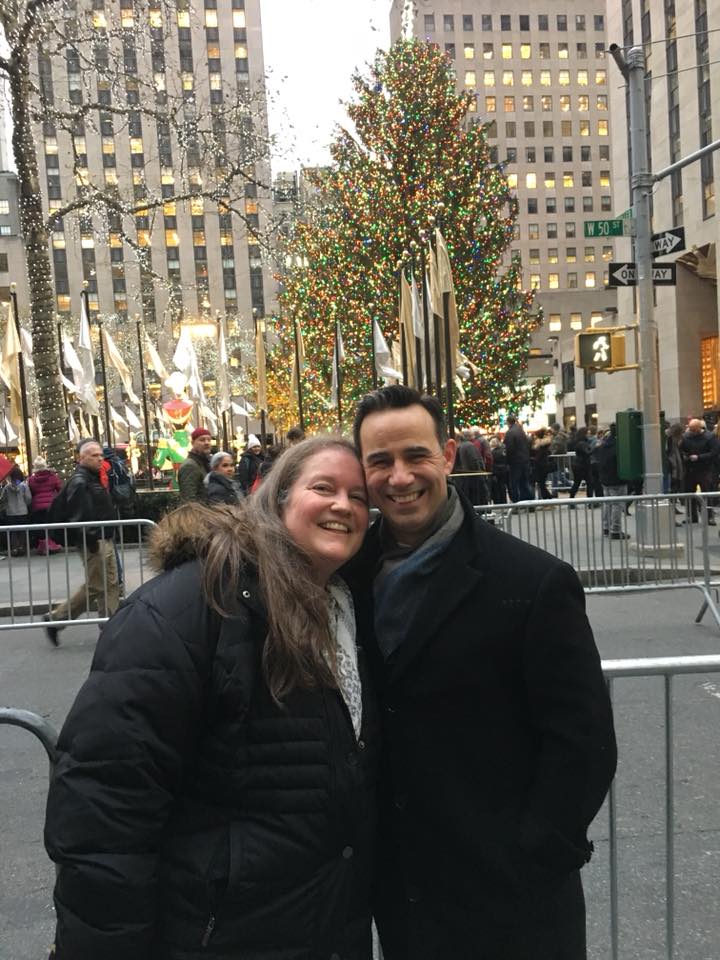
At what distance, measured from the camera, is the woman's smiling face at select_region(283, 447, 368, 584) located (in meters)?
1.83

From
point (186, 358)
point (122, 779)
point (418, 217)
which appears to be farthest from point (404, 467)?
point (418, 217)

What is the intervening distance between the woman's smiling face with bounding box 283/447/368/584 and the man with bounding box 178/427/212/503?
8.18 meters

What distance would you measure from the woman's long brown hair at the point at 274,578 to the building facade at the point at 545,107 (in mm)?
99243

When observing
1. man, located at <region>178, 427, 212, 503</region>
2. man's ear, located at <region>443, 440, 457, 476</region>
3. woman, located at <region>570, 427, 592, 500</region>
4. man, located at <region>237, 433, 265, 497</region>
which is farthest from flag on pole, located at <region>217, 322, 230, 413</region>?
man's ear, located at <region>443, 440, 457, 476</region>

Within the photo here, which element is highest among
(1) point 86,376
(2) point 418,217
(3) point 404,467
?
(2) point 418,217

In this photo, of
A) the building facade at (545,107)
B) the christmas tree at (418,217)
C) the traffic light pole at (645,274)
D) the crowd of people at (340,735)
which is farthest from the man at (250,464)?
the building facade at (545,107)

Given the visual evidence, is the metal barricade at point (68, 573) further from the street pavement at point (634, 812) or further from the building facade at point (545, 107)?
the building facade at point (545, 107)

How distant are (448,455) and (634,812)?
2.77 metres

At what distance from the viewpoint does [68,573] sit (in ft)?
27.4

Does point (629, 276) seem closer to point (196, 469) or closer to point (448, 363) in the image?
point (448, 363)

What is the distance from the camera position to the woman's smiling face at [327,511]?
183 cm

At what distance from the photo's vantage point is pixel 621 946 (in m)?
3.00

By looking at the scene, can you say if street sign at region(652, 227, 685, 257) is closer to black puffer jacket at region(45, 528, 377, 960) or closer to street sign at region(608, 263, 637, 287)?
street sign at region(608, 263, 637, 287)

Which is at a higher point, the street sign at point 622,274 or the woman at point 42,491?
the street sign at point 622,274
